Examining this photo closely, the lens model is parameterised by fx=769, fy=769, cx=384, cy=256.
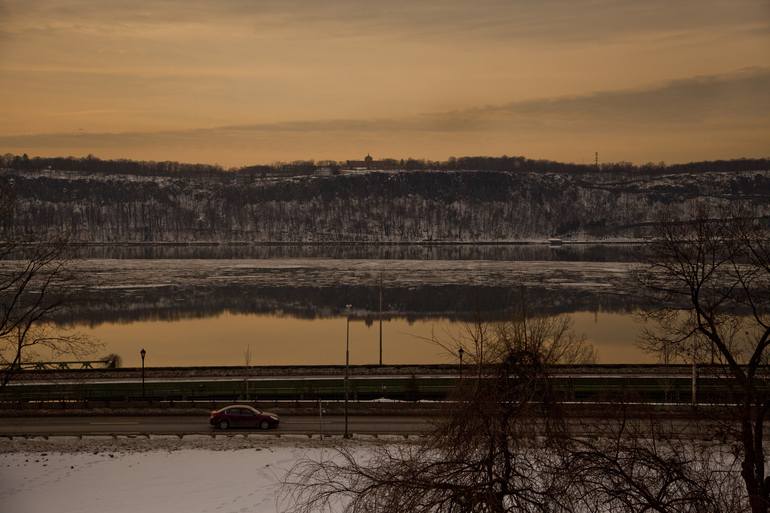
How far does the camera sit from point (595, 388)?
3212cm

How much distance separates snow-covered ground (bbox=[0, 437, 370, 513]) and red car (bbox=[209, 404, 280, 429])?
1688mm

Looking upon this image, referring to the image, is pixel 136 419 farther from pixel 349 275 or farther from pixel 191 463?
pixel 349 275

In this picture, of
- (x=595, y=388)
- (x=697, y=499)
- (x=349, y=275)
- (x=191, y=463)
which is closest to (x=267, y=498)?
(x=191, y=463)

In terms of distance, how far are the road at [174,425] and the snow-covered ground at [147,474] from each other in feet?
5.79

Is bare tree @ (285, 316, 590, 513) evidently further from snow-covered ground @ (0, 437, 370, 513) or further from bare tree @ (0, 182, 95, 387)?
bare tree @ (0, 182, 95, 387)

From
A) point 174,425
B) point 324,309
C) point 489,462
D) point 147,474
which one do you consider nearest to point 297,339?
point 324,309

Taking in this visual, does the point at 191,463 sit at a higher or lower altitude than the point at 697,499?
lower

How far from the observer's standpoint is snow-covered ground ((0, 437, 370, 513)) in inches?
731

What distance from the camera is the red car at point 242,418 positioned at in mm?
26953

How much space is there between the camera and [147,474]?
68.6 feet

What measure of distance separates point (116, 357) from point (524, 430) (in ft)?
129

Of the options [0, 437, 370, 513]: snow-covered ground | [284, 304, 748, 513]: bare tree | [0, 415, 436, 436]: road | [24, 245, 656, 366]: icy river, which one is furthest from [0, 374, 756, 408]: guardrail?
[284, 304, 748, 513]: bare tree

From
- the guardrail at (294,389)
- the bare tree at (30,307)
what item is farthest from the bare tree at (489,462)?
the guardrail at (294,389)

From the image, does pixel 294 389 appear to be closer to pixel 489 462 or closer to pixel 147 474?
pixel 147 474
